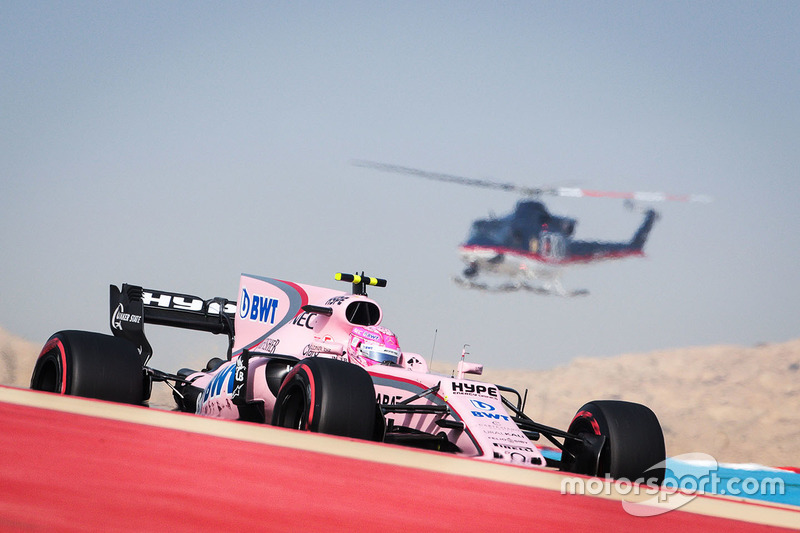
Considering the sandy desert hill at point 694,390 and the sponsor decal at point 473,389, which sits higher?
the sandy desert hill at point 694,390

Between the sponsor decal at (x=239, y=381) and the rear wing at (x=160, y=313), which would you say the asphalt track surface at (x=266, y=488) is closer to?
the sponsor decal at (x=239, y=381)

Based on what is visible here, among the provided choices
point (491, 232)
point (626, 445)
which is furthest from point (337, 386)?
point (491, 232)

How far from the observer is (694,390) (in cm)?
2967

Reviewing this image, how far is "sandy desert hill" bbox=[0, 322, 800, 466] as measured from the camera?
79.0 feet

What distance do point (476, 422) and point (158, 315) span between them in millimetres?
4735

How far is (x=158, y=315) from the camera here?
939 centimetres

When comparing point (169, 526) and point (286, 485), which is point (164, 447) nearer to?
point (286, 485)

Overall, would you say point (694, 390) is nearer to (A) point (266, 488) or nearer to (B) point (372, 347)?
(B) point (372, 347)

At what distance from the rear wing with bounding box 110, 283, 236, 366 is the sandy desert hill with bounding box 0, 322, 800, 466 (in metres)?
15.2

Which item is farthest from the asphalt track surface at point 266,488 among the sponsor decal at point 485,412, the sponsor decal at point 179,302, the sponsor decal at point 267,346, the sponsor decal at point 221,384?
the sponsor decal at point 179,302

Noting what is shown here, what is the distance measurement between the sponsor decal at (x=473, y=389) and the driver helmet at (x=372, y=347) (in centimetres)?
106

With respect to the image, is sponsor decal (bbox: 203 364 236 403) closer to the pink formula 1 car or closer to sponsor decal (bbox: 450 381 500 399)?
the pink formula 1 car

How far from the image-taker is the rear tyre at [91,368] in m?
6.79

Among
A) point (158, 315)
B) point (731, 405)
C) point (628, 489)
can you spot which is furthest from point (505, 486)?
point (731, 405)
